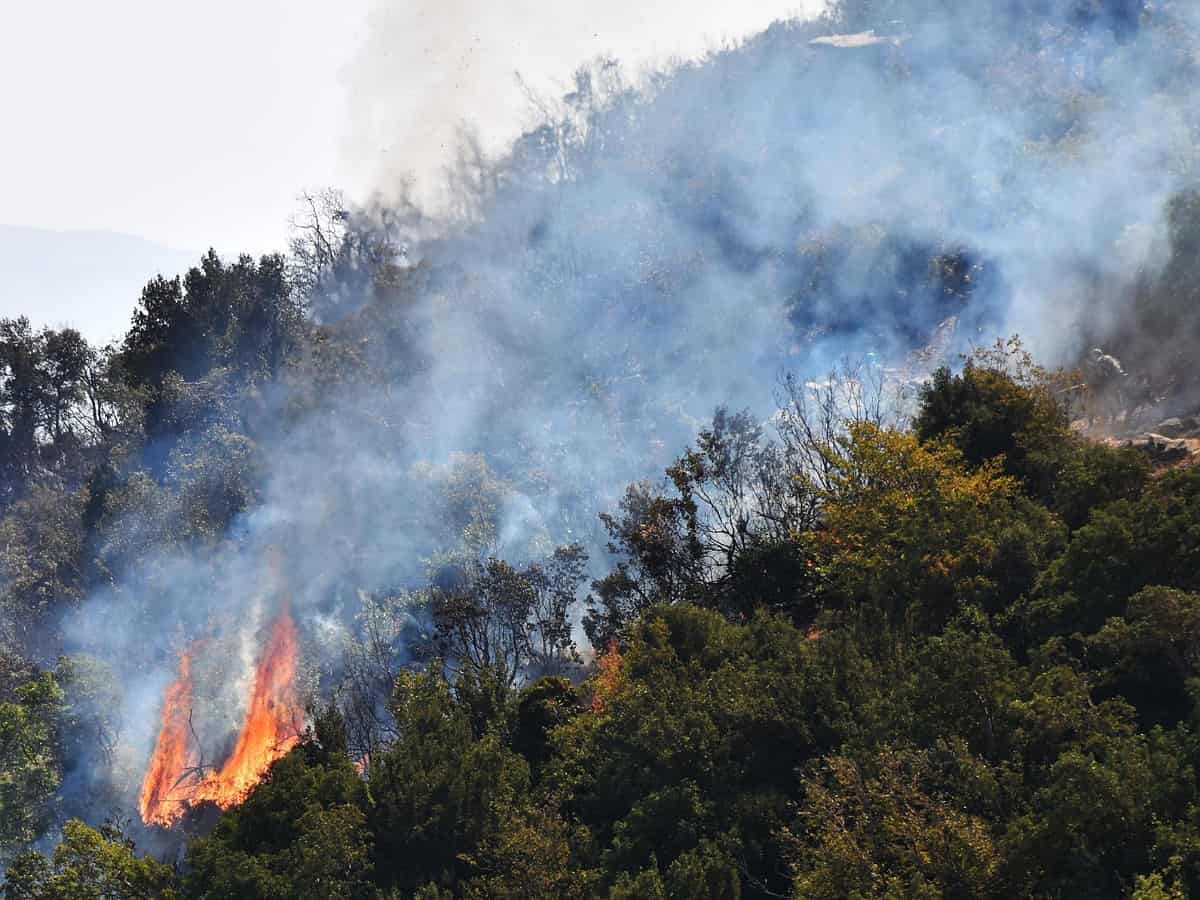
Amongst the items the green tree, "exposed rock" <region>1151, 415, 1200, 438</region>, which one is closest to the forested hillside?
the green tree

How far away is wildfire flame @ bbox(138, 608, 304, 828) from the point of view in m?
45.4

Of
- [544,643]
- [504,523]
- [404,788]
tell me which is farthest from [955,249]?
[404,788]

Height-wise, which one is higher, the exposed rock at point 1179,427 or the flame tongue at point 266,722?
the flame tongue at point 266,722

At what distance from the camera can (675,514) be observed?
3694 centimetres

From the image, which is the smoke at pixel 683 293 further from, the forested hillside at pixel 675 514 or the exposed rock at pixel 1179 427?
the exposed rock at pixel 1179 427

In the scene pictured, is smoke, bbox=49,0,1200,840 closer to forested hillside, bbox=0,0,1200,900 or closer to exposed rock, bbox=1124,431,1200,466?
forested hillside, bbox=0,0,1200,900

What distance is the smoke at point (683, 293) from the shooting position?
164ft

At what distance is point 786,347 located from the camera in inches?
2270

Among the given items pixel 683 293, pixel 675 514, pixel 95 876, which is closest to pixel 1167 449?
pixel 675 514

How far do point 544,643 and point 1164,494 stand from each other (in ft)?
78.8

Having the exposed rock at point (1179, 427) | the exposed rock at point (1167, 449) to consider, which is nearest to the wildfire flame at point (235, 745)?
the exposed rock at point (1167, 449)

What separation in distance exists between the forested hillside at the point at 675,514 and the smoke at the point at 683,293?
260 mm

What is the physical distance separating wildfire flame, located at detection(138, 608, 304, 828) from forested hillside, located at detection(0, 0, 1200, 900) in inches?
8.7

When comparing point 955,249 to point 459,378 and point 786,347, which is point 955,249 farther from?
point 459,378
